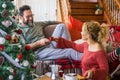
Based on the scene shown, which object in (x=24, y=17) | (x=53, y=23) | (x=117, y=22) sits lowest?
(x=117, y=22)

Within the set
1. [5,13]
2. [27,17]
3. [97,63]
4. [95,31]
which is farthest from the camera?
[27,17]

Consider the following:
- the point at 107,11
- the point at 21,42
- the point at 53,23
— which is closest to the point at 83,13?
the point at 107,11

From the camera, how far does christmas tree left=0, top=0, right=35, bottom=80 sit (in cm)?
237

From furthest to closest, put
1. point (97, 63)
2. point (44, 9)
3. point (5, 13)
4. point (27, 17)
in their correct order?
point (44, 9)
point (27, 17)
point (97, 63)
point (5, 13)

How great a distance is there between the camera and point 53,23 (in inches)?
200

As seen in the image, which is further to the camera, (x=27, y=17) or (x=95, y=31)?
(x=27, y=17)

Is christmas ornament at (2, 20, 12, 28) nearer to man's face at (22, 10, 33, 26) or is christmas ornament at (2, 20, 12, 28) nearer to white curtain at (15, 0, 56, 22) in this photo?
man's face at (22, 10, 33, 26)

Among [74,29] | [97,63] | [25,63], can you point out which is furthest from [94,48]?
[74,29]

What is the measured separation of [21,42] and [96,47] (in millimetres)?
856

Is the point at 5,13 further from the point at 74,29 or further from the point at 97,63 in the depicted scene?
the point at 74,29

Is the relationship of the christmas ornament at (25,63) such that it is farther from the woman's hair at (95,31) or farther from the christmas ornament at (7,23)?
the woman's hair at (95,31)

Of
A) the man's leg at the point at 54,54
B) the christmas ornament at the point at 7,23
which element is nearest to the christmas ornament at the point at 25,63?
the christmas ornament at the point at 7,23

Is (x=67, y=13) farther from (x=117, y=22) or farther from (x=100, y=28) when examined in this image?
(x=100, y=28)

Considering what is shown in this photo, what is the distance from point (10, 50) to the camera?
93.7 inches
